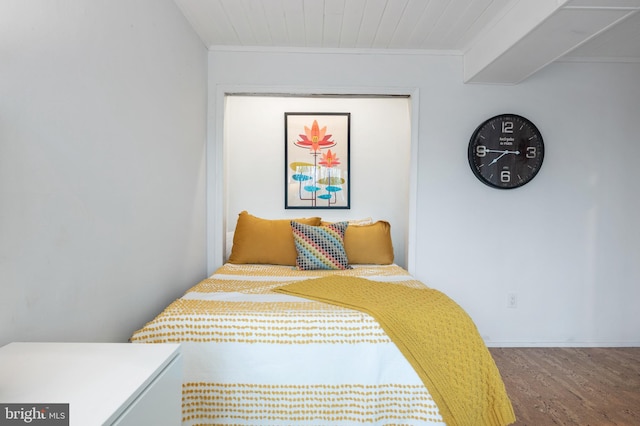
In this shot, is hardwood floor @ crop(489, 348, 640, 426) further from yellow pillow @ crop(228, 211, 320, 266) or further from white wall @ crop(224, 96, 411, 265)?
yellow pillow @ crop(228, 211, 320, 266)

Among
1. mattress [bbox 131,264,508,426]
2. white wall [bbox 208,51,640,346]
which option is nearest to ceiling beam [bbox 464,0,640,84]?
white wall [bbox 208,51,640,346]

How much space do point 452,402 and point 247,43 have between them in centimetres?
282

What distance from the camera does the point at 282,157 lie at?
13.4 feet

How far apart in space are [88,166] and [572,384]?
9.96 feet

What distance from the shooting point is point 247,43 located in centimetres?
325

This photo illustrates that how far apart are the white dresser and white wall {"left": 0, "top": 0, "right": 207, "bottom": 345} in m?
0.22

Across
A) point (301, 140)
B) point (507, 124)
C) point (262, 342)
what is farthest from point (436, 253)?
point (262, 342)

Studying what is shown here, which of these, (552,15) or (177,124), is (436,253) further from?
(177,124)

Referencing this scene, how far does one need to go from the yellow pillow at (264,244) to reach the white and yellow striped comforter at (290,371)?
1.38m

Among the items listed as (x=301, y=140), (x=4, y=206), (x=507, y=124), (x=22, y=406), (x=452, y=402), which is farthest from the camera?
(x=301, y=140)

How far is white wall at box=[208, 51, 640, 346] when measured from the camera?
337 centimetres

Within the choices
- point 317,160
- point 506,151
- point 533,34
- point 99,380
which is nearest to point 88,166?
point 99,380

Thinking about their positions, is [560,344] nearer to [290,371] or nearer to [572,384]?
[572,384]

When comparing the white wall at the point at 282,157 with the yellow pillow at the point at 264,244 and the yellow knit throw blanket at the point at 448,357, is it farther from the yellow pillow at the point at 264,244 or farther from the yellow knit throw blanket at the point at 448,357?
the yellow knit throw blanket at the point at 448,357
